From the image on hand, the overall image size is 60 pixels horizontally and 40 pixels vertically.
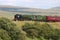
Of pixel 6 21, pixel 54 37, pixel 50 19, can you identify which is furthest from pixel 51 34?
pixel 50 19

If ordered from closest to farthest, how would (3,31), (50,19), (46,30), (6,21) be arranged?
1. (3,31)
2. (6,21)
3. (46,30)
4. (50,19)

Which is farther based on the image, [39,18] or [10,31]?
[39,18]

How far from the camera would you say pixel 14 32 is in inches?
1035

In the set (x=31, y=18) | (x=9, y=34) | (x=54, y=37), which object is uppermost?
(x=9, y=34)

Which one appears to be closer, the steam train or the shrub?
the shrub

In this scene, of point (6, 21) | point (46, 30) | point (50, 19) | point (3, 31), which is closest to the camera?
point (3, 31)

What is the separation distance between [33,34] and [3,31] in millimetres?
6820

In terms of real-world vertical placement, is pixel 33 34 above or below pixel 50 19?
above

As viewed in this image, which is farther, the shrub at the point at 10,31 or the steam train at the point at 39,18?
the steam train at the point at 39,18

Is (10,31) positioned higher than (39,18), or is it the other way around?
(10,31)

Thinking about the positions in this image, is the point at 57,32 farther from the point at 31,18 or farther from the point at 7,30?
the point at 31,18

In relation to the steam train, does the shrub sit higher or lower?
higher

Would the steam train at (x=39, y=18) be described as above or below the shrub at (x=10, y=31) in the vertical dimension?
below

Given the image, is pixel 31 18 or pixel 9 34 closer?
pixel 9 34
